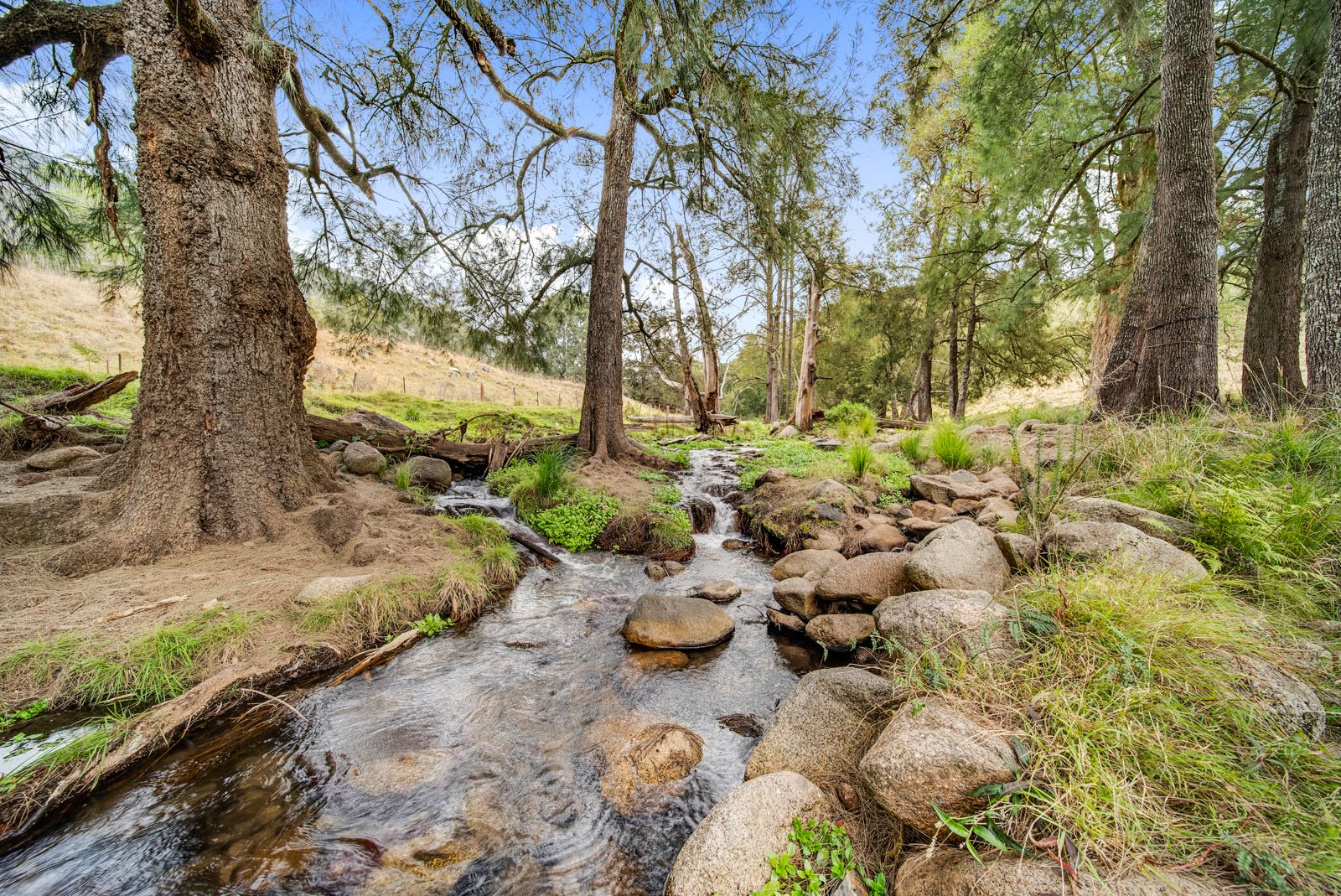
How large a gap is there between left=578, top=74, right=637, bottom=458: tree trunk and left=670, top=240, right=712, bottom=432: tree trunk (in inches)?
84.3

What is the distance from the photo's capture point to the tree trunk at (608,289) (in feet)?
25.1

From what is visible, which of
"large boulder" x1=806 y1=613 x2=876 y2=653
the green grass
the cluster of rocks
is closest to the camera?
the cluster of rocks

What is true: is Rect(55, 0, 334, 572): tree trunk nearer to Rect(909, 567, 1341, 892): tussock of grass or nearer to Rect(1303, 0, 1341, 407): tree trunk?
Rect(909, 567, 1341, 892): tussock of grass

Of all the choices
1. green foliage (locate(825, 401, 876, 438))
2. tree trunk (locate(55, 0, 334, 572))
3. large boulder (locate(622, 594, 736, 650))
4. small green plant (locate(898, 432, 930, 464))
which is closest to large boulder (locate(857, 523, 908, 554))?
large boulder (locate(622, 594, 736, 650))

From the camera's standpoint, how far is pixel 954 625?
2344 mm

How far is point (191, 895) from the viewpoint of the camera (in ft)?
6.04

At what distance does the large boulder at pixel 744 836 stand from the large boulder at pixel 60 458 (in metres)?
7.55

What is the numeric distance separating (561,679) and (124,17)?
21.9 feet

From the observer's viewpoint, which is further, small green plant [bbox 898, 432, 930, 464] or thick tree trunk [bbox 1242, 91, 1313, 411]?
small green plant [bbox 898, 432, 930, 464]

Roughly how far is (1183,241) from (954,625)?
19.0 feet

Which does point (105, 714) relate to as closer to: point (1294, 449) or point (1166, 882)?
point (1166, 882)

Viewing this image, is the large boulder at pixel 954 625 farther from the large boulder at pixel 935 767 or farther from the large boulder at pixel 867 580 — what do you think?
the large boulder at pixel 867 580

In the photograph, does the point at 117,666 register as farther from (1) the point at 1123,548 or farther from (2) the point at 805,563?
(1) the point at 1123,548

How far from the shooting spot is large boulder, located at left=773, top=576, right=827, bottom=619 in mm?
4059
